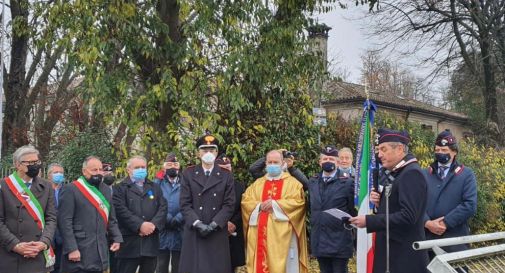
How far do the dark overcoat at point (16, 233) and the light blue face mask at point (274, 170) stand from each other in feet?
8.64

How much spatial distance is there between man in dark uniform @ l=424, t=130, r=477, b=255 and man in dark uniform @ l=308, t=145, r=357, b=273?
38.4 inches

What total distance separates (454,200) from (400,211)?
6.66 feet

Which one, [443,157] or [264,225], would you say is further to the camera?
[264,225]

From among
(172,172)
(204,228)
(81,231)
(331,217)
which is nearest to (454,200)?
(331,217)

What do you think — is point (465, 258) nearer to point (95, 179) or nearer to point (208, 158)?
point (208, 158)

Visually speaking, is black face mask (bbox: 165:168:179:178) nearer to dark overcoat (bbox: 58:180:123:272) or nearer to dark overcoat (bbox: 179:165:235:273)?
dark overcoat (bbox: 179:165:235:273)

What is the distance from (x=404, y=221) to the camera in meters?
4.70

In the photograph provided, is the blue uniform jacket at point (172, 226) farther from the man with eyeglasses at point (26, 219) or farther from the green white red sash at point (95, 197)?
A: the man with eyeglasses at point (26, 219)

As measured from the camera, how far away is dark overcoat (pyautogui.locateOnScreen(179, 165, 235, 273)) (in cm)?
689

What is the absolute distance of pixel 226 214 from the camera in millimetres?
6957

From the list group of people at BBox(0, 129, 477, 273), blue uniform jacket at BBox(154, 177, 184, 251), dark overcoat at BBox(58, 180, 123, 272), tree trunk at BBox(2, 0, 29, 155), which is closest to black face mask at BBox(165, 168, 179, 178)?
group of people at BBox(0, 129, 477, 273)

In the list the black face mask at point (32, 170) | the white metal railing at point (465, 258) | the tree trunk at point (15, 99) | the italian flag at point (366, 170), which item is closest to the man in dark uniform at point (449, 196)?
the italian flag at point (366, 170)

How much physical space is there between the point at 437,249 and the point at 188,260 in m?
3.87

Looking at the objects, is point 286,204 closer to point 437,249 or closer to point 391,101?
point 437,249
